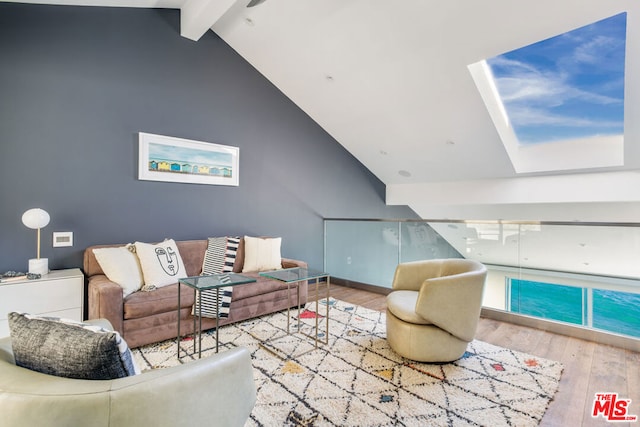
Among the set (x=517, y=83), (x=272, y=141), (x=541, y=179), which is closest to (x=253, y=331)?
(x=272, y=141)

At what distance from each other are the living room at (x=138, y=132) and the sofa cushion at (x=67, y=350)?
2.44 meters

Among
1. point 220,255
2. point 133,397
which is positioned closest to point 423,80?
point 220,255

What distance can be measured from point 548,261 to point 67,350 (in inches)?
161

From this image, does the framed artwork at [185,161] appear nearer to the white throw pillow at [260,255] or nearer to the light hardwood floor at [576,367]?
the white throw pillow at [260,255]

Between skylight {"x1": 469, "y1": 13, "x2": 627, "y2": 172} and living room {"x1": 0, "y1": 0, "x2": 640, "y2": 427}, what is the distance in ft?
1.27

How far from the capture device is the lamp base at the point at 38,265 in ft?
8.59

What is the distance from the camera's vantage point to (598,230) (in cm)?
305

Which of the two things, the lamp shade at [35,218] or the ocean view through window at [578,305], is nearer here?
the lamp shade at [35,218]

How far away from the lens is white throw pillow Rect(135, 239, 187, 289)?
2881 mm

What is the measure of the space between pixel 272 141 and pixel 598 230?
12.7ft

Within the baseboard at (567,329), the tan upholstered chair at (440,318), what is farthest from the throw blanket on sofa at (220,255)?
the baseboard at (567,329)

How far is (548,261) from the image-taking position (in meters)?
3.47

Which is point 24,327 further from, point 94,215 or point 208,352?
point 94,215

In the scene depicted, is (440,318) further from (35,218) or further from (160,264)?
(35,218)
